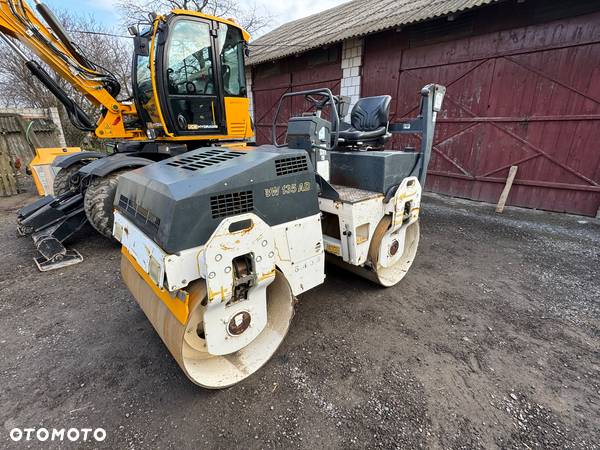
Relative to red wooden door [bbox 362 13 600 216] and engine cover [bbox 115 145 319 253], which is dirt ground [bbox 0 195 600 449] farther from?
red wooden door [bbox 362 13 600 216]

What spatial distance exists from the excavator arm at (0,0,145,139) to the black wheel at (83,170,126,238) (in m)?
1.26

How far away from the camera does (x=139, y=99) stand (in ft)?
14.4

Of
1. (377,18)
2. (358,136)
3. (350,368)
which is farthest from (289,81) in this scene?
(350,368)

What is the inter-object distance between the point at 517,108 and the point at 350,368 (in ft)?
18.4

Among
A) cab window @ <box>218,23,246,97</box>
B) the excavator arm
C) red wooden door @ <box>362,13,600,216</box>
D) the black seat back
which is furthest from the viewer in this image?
red wooden door @ <box>362,13,600,216</box>

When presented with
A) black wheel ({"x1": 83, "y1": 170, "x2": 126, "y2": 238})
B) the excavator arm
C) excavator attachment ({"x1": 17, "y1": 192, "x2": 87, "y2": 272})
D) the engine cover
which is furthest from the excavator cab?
the engine cover

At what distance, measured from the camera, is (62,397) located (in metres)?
1.82

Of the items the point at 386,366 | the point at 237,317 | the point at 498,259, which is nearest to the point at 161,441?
the point at 237,317

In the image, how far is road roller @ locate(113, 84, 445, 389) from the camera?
58.6 inches

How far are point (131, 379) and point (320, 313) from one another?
1447 millimetres

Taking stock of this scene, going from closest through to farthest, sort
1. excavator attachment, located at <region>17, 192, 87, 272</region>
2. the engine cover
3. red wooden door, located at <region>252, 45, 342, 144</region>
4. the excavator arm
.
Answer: the engine cover < excavator attachment, located at <region>17, 192, 87, 272</region> < the excavator arm < red wooden door, located at <region>252, 45, 342, 144</region>

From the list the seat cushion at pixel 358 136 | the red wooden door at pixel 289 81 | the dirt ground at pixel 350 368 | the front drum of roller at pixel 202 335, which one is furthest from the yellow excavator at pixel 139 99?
the red wooden door at pixel 289 81

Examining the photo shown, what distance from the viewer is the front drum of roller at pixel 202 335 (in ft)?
5.24

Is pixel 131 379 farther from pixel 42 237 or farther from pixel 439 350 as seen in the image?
pixel 42 237
